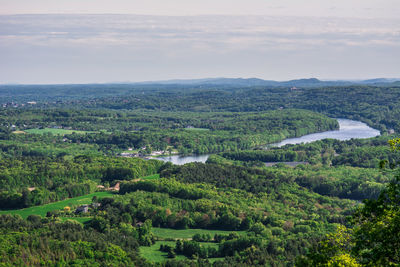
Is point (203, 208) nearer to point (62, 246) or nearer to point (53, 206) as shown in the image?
point (53, 206)

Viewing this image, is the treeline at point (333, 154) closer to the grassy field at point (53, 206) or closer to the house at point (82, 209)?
the grassy field at point (53, 206)

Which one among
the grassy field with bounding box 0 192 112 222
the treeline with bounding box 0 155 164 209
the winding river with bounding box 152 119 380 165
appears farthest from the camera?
the winding river with bounding box 152 119 380 165

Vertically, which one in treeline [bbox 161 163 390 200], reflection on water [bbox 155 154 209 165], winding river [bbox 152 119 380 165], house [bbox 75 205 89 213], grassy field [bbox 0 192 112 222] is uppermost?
treeline [bbox 161 163 390 200]

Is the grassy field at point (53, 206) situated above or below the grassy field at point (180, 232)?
above

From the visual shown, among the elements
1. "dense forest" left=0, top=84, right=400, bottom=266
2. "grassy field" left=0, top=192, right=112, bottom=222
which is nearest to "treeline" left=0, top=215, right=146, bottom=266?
"dense forest" left=0, top=84, right=400, bottom=266

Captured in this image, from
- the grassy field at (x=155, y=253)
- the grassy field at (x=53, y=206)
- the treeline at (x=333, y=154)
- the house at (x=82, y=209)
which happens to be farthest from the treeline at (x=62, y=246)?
the treeline at (x=333, y=154)

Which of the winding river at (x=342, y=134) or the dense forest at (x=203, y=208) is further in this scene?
the winding river at (x=342, y=134)

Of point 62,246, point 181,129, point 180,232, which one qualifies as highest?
point 62,246

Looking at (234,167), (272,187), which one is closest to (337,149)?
(234,167)

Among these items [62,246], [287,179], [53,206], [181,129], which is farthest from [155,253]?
[181,129]

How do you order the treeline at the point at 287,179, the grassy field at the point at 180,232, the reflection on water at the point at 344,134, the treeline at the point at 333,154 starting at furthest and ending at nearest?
1. the reflection on water at the point at 344,134
2. the treeline at the point at 333,154
3. the treeline at the point at 287,179
4. the grassy field at the point at 180,232

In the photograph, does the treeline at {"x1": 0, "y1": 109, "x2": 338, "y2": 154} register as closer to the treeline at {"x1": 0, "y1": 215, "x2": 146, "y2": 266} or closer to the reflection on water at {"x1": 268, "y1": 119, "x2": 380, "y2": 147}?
the reflection on water at {"x1": 268, "y1": 119, "x2": 380, "y2": 147}

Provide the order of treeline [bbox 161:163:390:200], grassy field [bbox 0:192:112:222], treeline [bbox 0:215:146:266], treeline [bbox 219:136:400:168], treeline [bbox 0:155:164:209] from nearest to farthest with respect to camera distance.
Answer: treeline [bbox 0:215:146:266]
grassy field [bbox 0:192:112:222]
treeline [bbox 0:155:164:209]
treeline [bbox 161:163:390:200]
treeline [bbox 219:136:400:168]

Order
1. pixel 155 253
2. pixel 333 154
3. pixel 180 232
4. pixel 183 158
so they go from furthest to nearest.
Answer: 1. pixel 183 158
2. pixel 333 154
3. pixel 180 232
4. pixel 155 253
